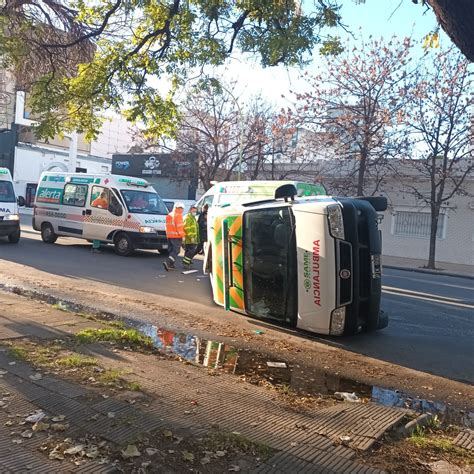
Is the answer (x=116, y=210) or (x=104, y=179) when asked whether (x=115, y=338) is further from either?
(x=104, y=179)

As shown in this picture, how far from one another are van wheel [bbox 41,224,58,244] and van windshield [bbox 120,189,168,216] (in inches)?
137

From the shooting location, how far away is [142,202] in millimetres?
16359

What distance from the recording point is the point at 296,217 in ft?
23.0

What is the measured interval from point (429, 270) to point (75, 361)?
1882 centimetres

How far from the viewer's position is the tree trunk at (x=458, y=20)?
3746 mm

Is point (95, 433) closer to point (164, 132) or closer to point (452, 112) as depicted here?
point (164, 132)

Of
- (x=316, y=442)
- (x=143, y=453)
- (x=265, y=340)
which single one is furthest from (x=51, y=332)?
(x=316, y=442)

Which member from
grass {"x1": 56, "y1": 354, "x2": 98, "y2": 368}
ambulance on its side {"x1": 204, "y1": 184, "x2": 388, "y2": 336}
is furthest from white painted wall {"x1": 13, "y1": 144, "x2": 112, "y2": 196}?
grass {"x1": 56, "y1": 354, "x2": 98, "y2": 368}

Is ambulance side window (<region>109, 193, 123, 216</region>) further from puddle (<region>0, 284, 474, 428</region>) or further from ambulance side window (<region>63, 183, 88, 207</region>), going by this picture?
puddle (<region>0, 284, 474, 428</region>)

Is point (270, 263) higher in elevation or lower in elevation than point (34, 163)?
lower

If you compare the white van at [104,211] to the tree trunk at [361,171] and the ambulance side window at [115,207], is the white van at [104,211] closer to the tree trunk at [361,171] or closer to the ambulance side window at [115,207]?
the ambulance side window at [115,207]

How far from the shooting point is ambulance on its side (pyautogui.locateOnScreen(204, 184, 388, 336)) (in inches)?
262

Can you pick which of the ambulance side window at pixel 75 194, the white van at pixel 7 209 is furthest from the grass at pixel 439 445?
the white van at pixel 7 209

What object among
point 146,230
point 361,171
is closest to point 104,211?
point 146,230
